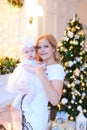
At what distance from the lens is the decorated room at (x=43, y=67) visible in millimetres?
1776

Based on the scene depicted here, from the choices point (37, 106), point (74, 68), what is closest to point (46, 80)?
point (37, 106)

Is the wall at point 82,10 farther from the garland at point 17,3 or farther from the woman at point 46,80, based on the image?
the woman at point 46,80

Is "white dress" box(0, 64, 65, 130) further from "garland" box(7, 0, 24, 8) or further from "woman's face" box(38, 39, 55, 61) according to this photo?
"garland" box(7, 0, 24, 8)

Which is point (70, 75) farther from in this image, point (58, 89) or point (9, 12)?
point (9, 12)

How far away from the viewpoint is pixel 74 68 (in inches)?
142

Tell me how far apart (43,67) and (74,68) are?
184 cm

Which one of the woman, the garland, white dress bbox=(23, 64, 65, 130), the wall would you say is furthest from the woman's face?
the wall

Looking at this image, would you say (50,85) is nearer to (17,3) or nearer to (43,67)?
(43,67)

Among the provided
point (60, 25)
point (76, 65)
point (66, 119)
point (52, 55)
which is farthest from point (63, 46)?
point (60, 25)

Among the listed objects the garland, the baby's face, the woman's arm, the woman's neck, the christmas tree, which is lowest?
the christmas tree

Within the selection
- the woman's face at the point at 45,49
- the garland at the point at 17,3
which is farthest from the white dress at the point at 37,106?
the garland at the point at 17,3

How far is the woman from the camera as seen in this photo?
1720 mm

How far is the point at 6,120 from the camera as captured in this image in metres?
2.92

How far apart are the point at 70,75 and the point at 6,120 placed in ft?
3.60
